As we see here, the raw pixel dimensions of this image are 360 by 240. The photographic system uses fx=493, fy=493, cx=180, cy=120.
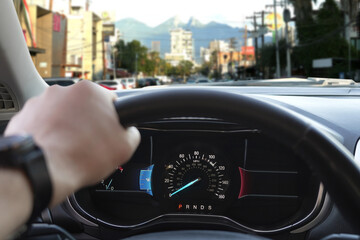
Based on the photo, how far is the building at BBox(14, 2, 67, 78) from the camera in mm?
47894

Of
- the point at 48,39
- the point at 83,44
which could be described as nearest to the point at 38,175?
the point at 48,39

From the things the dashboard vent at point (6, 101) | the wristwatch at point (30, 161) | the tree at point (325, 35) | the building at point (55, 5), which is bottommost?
the wristwatch at point (30, 161)

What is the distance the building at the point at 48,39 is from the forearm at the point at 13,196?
146 feet

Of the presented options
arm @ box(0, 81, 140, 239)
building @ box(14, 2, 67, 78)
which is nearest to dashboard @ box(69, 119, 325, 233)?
arm @ box(0, 81, 140, 239)

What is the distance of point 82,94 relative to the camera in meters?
0.81

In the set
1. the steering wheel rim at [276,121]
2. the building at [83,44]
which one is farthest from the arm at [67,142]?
the building at [83,44]

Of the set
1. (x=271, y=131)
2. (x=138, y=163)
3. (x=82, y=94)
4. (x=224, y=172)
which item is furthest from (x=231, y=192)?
(x=82, y=94)

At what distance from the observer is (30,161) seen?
0.69 meters

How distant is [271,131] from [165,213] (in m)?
1.54

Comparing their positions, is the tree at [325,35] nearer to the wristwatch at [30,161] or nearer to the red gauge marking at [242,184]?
the red gauge marking at [242,184]

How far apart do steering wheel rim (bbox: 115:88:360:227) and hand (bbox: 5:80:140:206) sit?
0.13 m

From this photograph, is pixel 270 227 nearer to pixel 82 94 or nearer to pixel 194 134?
pixel 194 134

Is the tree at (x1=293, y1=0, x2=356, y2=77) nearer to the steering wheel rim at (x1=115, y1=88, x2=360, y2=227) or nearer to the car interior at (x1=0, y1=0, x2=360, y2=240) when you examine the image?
the car interior at (x1=0, y1=0, x2=360, y2=240)

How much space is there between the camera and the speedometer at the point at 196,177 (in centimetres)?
239
